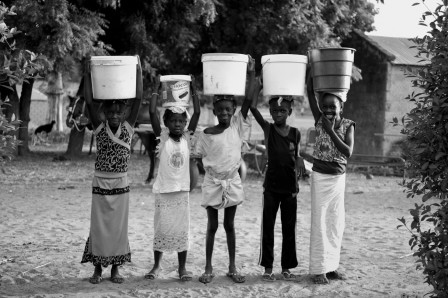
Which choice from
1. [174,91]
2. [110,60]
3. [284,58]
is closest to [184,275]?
[174,91]

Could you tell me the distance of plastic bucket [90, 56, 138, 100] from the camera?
17.4 feet

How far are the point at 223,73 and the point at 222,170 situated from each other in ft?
2.72

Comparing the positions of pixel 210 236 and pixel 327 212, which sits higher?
pixel 327 212

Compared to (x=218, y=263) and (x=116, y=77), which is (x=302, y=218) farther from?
(x=116, y=77)

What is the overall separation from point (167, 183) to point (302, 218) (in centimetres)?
429

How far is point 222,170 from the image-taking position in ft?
18.4

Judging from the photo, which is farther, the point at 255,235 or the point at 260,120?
the point at 255,235

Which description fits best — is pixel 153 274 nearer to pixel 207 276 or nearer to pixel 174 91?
pixel 207 276

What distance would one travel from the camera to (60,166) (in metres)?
16.0

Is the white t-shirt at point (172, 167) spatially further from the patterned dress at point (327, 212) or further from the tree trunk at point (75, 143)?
the tree trunk at point (75, 143)

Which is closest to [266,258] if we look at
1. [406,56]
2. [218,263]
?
[218,263]

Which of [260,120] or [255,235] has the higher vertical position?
[260,120]

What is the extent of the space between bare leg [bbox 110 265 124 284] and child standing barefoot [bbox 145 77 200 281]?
0.80 ft

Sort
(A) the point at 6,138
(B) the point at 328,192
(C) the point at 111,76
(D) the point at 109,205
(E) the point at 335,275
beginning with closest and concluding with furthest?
1. (A) the point at 6,138
2. (C) the point at 111,76
3. (D) the point at 109,205
4. (B) the point at 328,192
5. (E) the point at 335,275
